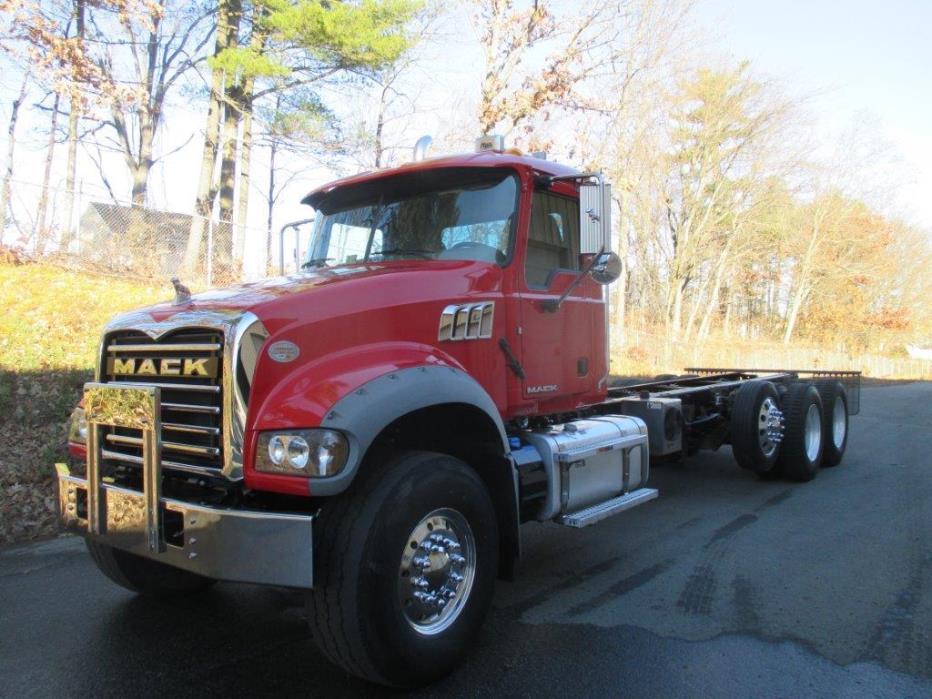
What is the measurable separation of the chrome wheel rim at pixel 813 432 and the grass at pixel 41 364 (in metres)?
7.60

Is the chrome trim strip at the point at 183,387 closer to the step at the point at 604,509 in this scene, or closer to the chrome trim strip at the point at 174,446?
the chrome trim strip at the point at 174,446

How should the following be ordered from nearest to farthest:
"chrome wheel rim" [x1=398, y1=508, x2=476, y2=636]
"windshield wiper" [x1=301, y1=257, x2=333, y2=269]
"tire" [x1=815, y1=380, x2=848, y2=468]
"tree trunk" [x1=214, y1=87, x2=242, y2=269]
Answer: "chrome wheel rim" [x1=398, y1=508, x2=476, y2=636]
"windshield wiper" [x1=301, y1=257, x2=333, y2=269]
"tire" [x1=815, y1=380, x2=848, y2=468]
"tree trunk" [x1=214, y1=87, x2=242, y2=269]

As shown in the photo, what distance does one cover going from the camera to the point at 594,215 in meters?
4.16

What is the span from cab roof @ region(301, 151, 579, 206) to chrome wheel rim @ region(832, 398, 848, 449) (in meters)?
5.71

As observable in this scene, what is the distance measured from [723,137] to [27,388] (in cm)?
2982

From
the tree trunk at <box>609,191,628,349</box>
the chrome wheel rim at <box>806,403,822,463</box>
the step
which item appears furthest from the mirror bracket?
the tree trunk at <box>609,191,628,349</box>

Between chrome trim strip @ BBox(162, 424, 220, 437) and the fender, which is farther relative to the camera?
chrome trim strip @ BBox(162, 424, 220, 437)

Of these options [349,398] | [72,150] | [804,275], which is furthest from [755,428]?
[804,275]

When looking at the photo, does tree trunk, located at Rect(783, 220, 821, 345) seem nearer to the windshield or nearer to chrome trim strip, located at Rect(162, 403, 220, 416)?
the windshield

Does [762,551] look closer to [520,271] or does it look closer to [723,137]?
[520,271]

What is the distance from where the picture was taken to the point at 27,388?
8164 millimetres

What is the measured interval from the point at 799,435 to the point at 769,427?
13.8 inches

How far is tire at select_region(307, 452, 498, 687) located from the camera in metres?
2.93

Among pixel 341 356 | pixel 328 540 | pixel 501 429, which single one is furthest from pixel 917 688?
pixel 341 356
